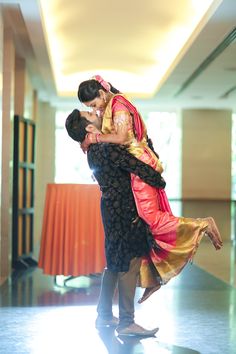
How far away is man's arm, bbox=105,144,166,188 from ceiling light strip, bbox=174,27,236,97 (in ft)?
10.4

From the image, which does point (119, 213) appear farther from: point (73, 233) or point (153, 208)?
point (73, 233)

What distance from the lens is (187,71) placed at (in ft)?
25.3

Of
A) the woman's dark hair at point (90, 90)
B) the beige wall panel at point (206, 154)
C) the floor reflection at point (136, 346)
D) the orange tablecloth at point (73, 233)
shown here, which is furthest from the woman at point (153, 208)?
the beige wall panel at point (206, 154)

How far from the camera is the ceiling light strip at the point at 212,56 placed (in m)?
6.02

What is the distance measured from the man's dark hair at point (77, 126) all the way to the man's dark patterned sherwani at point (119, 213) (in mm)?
116

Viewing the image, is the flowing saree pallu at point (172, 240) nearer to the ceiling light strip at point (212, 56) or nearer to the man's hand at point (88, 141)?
the man's hand at point (88, 141)

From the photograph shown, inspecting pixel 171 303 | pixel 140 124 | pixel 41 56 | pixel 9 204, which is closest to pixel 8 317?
pixel 171 303

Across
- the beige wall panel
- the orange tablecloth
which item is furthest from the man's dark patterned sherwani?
the beige wall panel

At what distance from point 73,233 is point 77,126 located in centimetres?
193

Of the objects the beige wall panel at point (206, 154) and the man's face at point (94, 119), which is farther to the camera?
the beige wall panel at point (206, 154)

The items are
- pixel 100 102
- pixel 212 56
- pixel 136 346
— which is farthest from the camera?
pixel 212 56

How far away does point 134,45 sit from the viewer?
7410 millimetres

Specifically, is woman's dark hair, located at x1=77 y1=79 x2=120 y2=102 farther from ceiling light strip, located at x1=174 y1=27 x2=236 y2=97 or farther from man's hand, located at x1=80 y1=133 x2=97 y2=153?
ceiling light strip, located at x1=174 y1=27 x2=236 y2=97

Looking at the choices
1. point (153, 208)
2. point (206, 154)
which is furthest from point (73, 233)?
point (206, 154)
